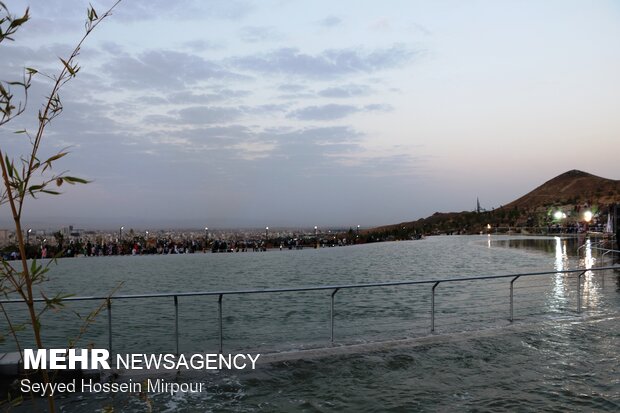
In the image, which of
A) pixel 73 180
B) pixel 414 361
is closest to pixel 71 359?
pixel 414 361

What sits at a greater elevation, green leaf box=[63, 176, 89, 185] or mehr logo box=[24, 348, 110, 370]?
green leaf box=[63, 176, 89, 185]

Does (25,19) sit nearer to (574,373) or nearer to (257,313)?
(574,373)

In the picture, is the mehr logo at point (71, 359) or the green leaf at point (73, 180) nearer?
the green leaf at point (73, 180)

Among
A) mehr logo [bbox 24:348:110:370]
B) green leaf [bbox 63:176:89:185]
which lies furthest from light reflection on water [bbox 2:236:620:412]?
green leaf [bbox 63:176:89:185]

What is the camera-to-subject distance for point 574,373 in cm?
568

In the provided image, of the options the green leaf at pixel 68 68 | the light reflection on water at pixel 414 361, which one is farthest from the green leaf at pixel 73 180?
the light reflection on water at pixel 414 361

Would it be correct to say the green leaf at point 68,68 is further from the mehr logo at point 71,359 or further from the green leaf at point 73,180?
the mehr logo at point 71,359

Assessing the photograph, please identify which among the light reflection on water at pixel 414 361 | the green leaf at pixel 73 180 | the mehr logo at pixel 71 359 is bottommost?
the light reflection on water at pixel 414 361

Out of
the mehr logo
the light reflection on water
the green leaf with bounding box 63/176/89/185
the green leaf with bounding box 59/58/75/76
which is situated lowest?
the light reflection on water

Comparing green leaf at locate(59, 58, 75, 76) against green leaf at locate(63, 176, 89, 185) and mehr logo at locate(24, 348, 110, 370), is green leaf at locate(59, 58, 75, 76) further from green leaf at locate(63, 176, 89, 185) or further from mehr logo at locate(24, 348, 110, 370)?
mehr logo at locate(24, 348, 110, 370)

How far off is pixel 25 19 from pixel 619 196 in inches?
3466

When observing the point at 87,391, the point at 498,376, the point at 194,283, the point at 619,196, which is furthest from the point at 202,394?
the point at 619,196

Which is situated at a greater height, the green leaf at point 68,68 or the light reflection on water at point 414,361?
the green leaf at point 68,68

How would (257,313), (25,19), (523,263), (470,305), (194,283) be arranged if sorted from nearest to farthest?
(25,19), (257,313), (470,305), (194,283), (523,263)
